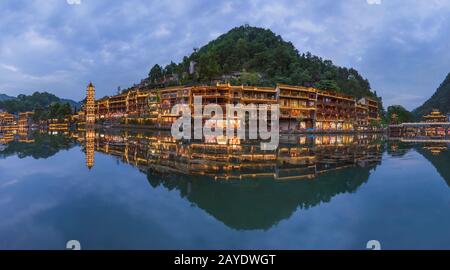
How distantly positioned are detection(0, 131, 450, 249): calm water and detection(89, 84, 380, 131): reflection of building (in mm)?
51322

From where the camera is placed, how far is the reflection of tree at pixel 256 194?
8.38 m

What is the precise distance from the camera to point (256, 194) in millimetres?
10781

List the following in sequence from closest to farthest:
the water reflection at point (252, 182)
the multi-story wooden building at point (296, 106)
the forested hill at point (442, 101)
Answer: the water reflection at point (252, 182), the multi-story wooden building at point (296, 106), the forested hill at point (442, 101)

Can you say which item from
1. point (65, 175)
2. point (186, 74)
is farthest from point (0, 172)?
point (186, 74)

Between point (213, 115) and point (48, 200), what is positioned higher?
point (213, 115)

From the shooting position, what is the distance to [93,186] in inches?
479

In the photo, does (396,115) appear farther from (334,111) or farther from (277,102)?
(277,102)

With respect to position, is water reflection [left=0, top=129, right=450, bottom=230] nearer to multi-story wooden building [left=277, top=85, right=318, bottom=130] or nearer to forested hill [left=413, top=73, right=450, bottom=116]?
multi-story wooden building [left=277, top=85, right=318, bottom=130]

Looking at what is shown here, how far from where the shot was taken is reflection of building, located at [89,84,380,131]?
67.3 meters

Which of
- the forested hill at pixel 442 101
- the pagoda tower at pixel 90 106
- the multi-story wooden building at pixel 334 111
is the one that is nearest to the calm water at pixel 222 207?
the multi-story wooden building at pixel 334 111

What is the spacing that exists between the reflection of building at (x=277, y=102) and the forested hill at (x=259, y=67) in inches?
277

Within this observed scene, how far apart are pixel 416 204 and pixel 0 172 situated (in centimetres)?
1704

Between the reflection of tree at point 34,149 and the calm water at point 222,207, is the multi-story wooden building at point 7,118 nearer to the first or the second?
the reflection of tree at point 34,149
